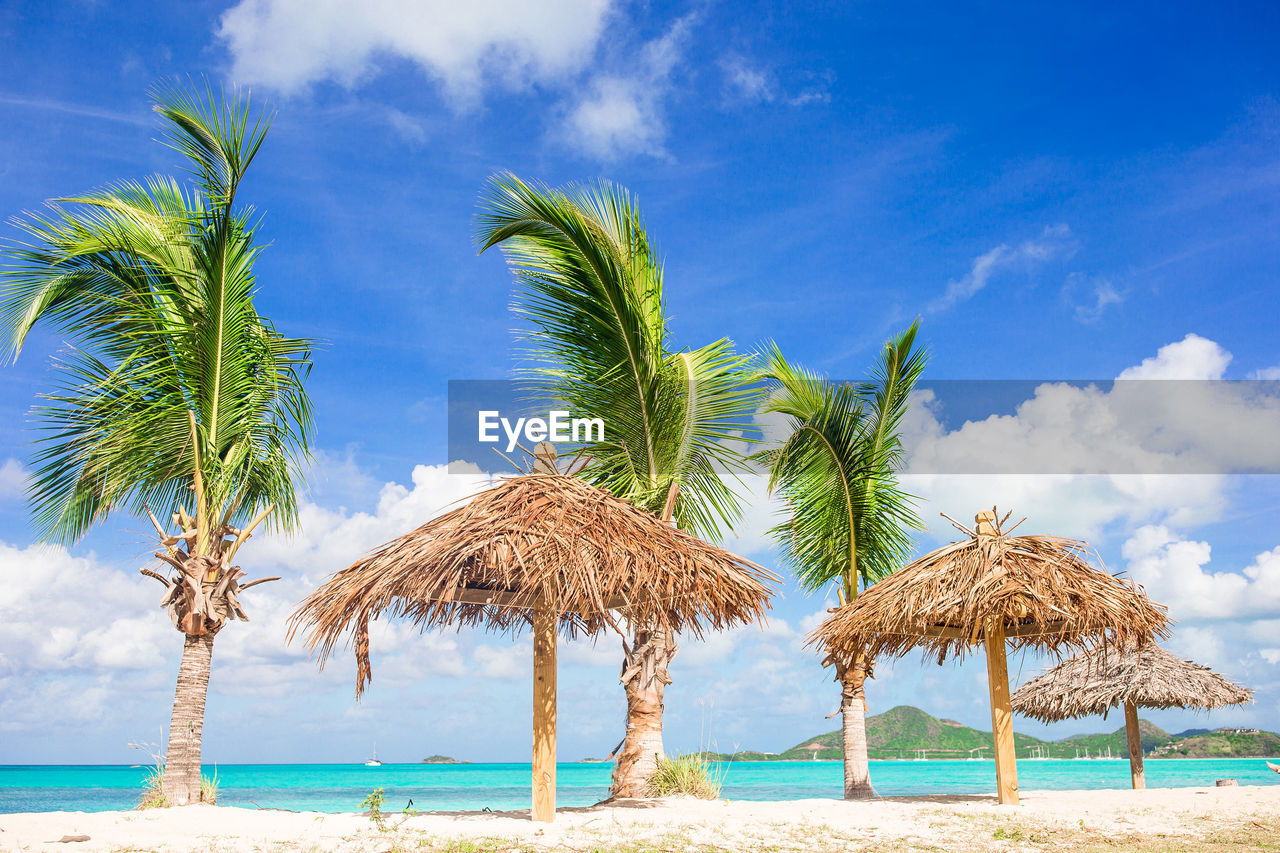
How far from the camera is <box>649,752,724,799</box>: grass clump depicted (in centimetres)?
855

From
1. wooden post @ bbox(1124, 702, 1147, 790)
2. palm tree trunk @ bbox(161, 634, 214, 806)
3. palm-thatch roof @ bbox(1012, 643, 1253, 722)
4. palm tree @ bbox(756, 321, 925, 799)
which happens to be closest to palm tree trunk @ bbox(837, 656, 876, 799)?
palm tree @ bbox(756, 321, 925, 799)

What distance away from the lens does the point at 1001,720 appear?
8.38 m

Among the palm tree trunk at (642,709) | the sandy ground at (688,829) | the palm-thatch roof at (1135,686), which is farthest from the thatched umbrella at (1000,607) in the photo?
the palm-thatch roof at (1135,686)

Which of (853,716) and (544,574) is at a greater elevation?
(544,574)

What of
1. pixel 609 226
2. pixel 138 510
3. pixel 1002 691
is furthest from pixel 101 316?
pixel 1002 691

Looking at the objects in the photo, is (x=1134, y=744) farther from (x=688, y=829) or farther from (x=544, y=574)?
(x=544, y=574)

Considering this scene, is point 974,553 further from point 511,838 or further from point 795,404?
point 511,838

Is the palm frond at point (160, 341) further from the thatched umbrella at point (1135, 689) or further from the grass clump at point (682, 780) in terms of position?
the thatched umbrella at point (1135, 689)

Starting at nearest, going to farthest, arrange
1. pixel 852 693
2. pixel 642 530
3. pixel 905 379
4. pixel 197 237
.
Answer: pixel 642 530
pixel 197 237
pixel 852 693
pixel 905 379

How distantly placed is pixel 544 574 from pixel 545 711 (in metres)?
1.29

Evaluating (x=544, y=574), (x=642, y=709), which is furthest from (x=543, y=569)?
(x=642, y=709)

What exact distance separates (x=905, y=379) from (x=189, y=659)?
9221 mm

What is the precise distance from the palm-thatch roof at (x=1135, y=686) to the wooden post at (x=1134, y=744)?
155 mm

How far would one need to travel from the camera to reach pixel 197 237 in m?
9.03
